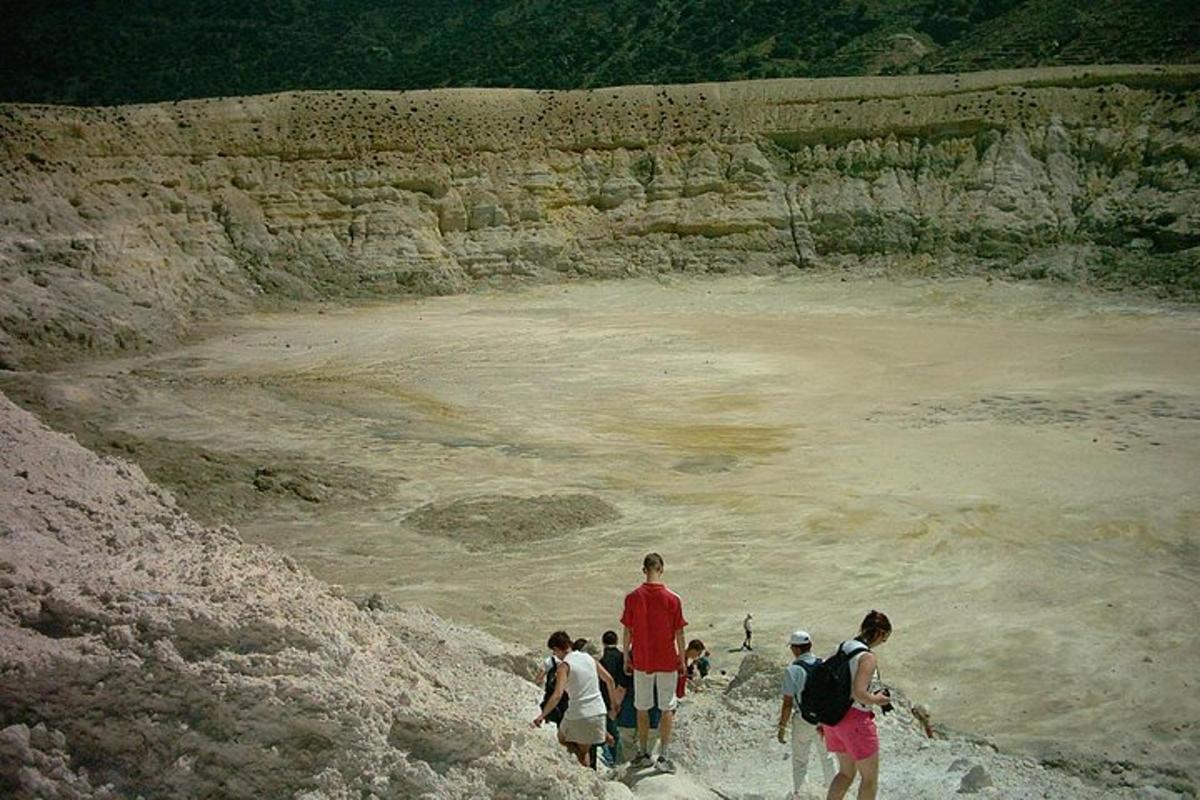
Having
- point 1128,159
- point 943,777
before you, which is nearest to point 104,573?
point 943,777

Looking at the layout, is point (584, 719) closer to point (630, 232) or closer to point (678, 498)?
point (678, 498)

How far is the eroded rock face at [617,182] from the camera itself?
1346 inches

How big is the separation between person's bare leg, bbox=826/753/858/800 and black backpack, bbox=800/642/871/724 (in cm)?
24

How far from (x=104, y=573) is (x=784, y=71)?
65923 millimetres

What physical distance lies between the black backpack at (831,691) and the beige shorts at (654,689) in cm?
115

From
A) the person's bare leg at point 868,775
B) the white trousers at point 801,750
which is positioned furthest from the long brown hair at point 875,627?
the white trousers at point 801,750

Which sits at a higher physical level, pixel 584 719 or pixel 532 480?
pixel 584 719

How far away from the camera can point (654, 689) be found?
22.9 ft

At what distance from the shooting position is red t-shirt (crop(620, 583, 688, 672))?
681cm

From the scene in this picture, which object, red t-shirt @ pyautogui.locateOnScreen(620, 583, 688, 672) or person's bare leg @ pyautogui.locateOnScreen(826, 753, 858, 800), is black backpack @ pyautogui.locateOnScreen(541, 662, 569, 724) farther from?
person's bare leg @ pyautogui.locateOnScreen(826, 753, 858, 800)

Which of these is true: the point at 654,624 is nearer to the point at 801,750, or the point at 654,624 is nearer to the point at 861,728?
the point at 801,750

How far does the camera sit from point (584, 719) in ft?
20.5

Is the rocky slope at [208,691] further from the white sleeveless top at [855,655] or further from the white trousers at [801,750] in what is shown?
the white trousers at [801,750]

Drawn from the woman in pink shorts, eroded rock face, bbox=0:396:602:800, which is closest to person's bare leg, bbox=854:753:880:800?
the woman in pink shorts
